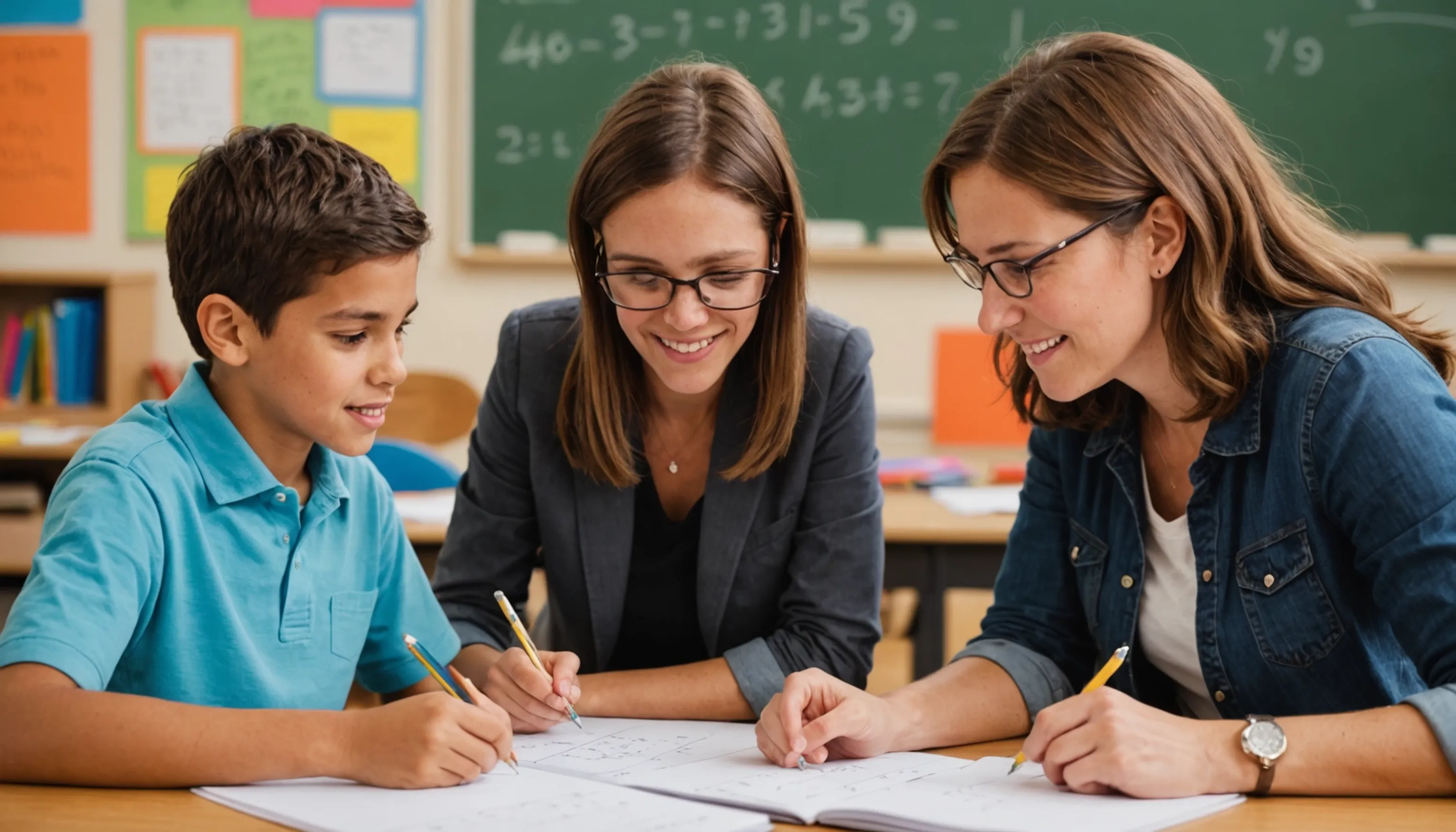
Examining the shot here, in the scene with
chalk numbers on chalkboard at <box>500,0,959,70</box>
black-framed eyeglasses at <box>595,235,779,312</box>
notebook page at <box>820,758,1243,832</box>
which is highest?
chalk numbers on chalkboard at <box>500,0,959,70</box>

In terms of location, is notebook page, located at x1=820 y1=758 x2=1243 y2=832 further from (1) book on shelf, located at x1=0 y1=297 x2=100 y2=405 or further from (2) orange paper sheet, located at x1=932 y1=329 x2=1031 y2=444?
(1) book on shelf, located at x1=0 y1=297 x2=100 y2=405

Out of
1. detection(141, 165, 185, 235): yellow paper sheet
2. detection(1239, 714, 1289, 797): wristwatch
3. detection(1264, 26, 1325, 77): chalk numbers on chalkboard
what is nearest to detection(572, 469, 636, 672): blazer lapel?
detection(1239, 714, 1289, 797): wristwatch

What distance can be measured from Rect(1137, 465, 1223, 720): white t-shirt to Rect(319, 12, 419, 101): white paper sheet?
321 cm

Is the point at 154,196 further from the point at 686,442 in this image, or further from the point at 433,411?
the point at 686,442

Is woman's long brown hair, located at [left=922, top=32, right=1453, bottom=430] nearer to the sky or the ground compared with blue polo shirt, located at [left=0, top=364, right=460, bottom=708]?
nearer to the sky

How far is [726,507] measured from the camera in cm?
159

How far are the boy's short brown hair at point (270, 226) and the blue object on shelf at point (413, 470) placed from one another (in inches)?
59.8

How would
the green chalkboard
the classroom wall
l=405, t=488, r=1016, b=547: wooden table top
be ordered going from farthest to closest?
the classroom wall
the green chalkboard
l=405, t=488, r=1016, b=547: wooden table top

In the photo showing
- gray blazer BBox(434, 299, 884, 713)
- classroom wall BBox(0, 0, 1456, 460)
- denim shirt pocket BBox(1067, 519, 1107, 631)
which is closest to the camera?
denim shirt pocket BBox(1067, 519, 1107, 631)

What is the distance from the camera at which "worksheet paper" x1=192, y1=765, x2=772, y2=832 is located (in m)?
0.99

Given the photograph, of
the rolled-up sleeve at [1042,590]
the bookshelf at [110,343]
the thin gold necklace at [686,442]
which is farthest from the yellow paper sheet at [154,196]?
the rolled-up sleeve at [1042,590]

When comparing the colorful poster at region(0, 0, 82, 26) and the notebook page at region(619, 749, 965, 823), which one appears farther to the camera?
the colorful poster at region(0, 0, 82, 26)

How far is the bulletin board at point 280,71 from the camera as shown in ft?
13.5

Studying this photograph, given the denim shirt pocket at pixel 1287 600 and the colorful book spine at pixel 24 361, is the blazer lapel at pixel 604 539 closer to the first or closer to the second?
the denim shirt pocket at pixel 1287 600
